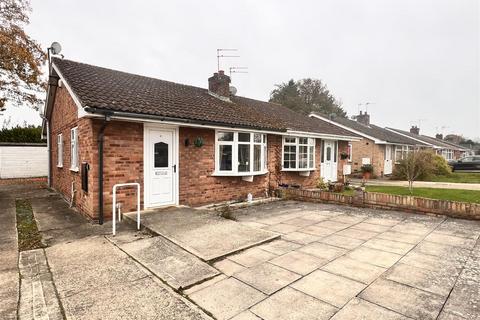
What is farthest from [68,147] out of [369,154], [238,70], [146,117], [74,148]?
[369,154]

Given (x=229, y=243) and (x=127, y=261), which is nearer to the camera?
(x=127, y=261)

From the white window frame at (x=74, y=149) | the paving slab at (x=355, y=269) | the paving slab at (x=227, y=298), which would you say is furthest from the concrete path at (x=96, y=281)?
the white window frame at (x=74, y=149)

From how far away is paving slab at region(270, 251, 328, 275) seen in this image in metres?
3.90

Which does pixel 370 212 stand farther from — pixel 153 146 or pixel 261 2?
pixel 261 2

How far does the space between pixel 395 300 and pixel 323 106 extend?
42.2 meters

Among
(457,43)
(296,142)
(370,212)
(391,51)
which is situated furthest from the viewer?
(391,51)

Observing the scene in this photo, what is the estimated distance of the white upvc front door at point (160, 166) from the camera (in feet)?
23.7

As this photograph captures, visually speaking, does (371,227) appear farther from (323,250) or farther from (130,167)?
(130,167)

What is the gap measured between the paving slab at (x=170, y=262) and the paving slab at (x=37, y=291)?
1137mm

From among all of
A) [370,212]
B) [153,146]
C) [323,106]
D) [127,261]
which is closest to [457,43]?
[370,212]

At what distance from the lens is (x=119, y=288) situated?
131 inches

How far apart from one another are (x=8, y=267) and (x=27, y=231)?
2.17 m

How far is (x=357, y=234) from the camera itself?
18.8 feet

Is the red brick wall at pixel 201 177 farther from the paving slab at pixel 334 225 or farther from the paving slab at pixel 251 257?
the paving slab at pixel 251 257
